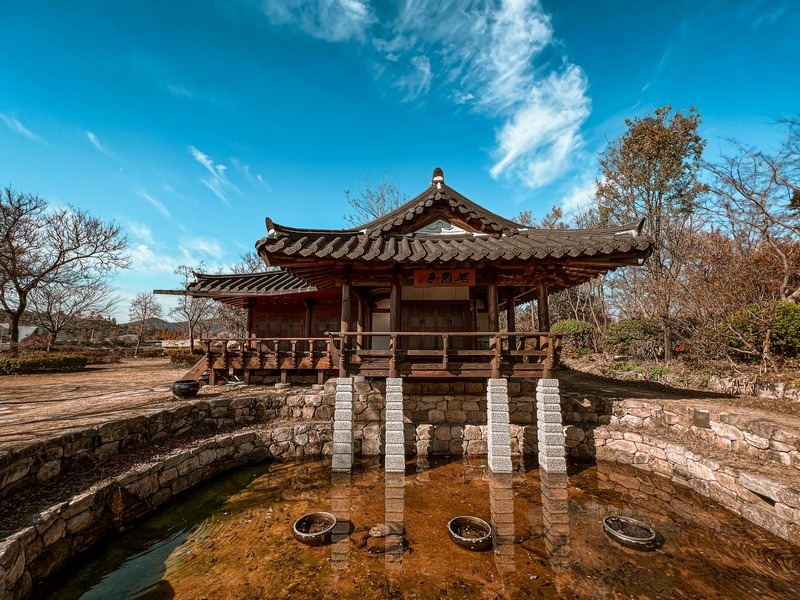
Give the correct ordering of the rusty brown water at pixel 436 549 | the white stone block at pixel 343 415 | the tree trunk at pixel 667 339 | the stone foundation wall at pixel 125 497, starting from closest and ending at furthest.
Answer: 1. the stone foundation wall at pixel 125 497
2. the rusty brown water at pixel 436 549
3. the white stone block at pixel 343 415
4. the tree trunk at pixel 667 339

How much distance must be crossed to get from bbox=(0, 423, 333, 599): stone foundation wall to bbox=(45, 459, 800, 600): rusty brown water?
0.35 m

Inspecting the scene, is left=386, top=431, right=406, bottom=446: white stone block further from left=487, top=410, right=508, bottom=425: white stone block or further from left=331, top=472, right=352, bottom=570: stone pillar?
left=487, top=410, right=508, bottom=425: white stone block

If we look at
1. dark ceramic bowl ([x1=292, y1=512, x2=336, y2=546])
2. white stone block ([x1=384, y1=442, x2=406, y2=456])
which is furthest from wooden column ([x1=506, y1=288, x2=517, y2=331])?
dark ceramic bowl ([x1=292, y1=512, x2=336, y2=546])

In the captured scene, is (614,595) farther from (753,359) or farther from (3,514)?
(753,359)

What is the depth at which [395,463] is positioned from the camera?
8.12 metres

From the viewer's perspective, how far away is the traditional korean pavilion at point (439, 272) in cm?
792

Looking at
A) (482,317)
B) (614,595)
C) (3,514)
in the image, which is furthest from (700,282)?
(3,514)

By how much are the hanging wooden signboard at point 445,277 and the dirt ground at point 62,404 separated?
814 cm

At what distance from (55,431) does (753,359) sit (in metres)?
19.7

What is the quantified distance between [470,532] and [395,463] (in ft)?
8.59

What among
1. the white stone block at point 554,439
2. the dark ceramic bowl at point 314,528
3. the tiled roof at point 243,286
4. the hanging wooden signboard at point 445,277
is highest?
the tiled roof at point 243,286

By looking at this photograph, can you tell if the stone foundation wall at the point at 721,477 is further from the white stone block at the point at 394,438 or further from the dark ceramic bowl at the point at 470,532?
the white stone block at the point at 394,438

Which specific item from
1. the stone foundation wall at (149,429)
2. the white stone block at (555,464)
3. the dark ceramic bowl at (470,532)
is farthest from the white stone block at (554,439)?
the stone foundation wall at (149,429)

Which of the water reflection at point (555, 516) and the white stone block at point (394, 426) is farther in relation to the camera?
the white stone block at point (394, 426)
